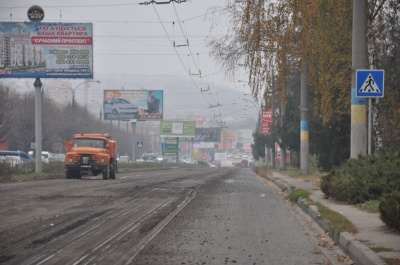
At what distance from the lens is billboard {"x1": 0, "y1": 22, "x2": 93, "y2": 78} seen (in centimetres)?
4097

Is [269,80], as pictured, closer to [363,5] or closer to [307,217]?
[363,5]

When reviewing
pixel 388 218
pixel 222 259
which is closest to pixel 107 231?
pixel 222 259

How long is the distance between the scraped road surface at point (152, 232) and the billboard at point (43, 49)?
74.1ft

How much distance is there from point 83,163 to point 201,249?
26.6 m

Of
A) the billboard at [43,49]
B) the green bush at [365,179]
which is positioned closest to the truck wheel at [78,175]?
the billboard at [43,49]

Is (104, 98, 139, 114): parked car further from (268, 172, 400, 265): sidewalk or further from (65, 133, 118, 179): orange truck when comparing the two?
(268, 172, 400, 265): sidewalk

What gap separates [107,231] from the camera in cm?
1225

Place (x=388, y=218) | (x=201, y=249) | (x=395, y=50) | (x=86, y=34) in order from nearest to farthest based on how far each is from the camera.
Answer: (x=201, y=249), (x=388, y=218), (x=395, y=50), (x=86, y=34)

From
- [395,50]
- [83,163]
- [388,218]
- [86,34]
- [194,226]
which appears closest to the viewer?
[388,218]

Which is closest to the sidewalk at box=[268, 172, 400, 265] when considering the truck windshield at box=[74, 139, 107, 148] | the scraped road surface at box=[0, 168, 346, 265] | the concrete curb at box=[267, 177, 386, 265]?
the concrete curb at box=[267, 177, 386, 265]

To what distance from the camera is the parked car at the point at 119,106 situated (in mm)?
84062

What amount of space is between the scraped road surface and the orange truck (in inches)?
644

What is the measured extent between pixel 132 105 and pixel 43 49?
4298 centimetres

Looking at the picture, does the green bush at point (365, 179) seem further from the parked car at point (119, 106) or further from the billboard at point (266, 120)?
the parked car at point (119, 106)
